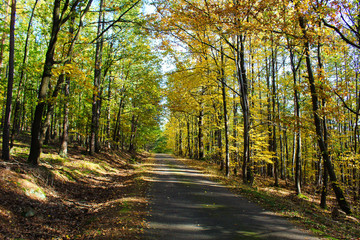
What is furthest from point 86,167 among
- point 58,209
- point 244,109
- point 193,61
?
point 193,61

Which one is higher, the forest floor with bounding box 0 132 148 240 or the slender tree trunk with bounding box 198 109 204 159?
the slender tree trunk with bounding box 198 109 204 159

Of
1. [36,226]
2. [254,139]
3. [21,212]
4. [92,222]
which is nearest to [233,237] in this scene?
[92,222]

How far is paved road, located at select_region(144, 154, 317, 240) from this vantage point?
4.77 meters

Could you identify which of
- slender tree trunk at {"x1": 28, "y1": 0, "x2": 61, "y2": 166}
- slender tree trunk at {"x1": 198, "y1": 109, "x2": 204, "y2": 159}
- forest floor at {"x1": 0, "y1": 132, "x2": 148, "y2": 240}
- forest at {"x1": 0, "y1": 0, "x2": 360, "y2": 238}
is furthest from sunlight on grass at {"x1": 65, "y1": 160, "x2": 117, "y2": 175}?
slender tree trunk at {"x1": 198, "y1": 109, "x2": 204, "y2": 159}

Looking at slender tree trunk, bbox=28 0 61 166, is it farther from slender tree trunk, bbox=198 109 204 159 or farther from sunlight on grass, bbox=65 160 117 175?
slender tree trunk, bbox=198 109 204 159

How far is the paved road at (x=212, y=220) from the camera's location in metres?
4.77

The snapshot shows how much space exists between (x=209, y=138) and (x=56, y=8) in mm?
24614

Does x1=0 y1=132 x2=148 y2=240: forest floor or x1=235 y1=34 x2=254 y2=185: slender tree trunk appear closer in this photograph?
x1=0 y1=132 x2=148 y2=240: forest floor

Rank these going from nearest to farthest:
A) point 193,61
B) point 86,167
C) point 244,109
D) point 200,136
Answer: point 86,167 → point 244,109 → point 193,61 → point 200,136

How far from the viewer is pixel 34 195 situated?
A: 620 centimetres

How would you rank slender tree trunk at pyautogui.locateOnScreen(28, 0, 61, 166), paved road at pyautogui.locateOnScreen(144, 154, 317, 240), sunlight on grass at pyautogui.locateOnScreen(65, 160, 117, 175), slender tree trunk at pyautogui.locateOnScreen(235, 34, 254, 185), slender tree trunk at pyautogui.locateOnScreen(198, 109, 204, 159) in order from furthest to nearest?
slender tree trunk at pyautogui.locateOnScreen(198, 109, 204, 159), slender tree trunk at pyautogui.locateOnScreen(235, 34, 254, 185), sunlight on grass at pyautogui.locateOnScreen(65, 160, 117, 175), slender tree trunk at pyautogui.locateOnScreen(28, 0, 61, 166), paved road at pyautogui.locateOnScreen(144, 154, 317, 240)

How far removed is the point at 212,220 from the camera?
18.5ft

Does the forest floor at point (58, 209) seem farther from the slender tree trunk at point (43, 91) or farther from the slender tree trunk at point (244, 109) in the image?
the slender tree trunk at point (244, 109)

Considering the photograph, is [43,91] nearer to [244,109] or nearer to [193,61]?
[244,109]
